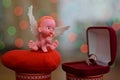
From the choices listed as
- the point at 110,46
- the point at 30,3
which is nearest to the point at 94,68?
the point at 110,46

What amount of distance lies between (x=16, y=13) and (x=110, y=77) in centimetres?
48

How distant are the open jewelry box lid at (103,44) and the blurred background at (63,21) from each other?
176 millimetres

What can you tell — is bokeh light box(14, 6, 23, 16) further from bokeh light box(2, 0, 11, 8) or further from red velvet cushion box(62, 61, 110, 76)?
red velvet cushion box(62, 61, 110, 76)

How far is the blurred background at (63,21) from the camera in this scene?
3.04 ft

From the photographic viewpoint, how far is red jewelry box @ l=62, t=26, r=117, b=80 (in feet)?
2.24

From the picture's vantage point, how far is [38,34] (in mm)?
725

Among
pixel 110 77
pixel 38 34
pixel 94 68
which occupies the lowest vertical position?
pixel 110 77

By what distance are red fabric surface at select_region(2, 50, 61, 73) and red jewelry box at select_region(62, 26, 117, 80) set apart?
7cm

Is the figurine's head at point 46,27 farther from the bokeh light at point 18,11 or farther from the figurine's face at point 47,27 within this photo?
the bokeh light at point 18,11

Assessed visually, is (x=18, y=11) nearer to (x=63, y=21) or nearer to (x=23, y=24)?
(x=23, y=24)

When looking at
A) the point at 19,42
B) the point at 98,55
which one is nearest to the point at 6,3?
the point at 19,42

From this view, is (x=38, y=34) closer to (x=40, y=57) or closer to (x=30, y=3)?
(x=40, y=57)

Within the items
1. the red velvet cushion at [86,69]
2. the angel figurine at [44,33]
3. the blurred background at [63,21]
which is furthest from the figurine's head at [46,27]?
the blurred background at [63,21]

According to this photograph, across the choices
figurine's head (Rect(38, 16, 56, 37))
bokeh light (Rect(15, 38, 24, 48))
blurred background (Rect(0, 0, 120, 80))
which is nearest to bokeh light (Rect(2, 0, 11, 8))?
blurred background (Rect(0, 0, 120, 80))
